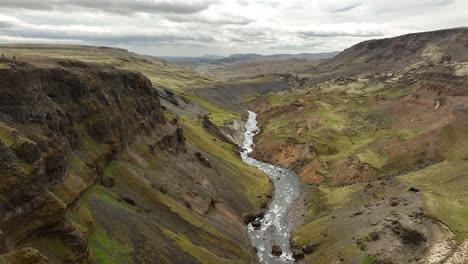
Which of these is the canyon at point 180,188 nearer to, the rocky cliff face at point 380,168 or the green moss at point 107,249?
the green moss at point 107,249

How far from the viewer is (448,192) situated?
55.7 m

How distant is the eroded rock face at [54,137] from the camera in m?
27.0

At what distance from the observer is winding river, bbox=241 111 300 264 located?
53562 mm

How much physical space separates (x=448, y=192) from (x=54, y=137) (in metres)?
60.7

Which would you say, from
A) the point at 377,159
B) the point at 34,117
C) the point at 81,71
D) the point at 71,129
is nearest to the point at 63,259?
the point at 34,117

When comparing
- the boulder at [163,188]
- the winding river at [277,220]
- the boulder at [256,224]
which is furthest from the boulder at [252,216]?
the boulder at [163,188]

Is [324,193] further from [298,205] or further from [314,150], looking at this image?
[314,150]

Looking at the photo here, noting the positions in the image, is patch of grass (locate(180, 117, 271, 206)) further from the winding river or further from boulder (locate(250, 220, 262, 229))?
boulder (locate(250, 220, 262, 229))

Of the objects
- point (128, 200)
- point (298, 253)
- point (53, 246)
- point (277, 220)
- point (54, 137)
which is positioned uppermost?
point (54, 137)

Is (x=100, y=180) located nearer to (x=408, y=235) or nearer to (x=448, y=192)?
(x=408, y=235)

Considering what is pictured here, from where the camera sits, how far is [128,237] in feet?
124

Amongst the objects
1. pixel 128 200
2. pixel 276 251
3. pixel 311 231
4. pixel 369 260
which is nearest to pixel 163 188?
pixel 128 200

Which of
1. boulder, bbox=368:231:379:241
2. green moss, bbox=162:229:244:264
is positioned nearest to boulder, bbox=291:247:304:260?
boulder, bbox=368:231:379:241

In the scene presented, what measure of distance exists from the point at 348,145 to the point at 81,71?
79097 mm
